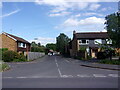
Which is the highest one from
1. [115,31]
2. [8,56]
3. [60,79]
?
[115,31]

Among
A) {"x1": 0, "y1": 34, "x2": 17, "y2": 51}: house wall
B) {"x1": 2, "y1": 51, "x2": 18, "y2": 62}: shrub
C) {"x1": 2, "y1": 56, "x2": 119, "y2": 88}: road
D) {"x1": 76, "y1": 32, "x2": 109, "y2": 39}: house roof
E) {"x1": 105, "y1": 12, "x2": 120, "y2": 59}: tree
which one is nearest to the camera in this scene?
{"x1": 2, "y1": 56, "x2": 119, "y2": 88}: road

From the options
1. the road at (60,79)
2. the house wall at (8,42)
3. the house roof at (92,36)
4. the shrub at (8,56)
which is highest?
the house roof at (92,36)

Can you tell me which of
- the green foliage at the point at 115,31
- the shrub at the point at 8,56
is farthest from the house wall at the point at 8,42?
the green foliage at the point at 115,31

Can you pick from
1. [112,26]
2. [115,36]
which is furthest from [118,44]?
[112,26]

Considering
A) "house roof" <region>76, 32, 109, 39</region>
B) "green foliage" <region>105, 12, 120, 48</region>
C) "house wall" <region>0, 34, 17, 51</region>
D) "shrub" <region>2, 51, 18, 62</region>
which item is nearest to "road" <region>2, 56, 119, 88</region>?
"green foliage" <region>105, 12, 120, 48</region>

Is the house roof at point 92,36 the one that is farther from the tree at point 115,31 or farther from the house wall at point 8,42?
the house wall at point 8,42

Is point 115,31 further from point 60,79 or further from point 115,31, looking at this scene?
point 60,79

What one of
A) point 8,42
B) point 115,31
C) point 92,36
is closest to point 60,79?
point 115,31

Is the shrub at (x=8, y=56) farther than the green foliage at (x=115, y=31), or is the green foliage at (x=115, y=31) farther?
the shrub at (x=8, y=56)

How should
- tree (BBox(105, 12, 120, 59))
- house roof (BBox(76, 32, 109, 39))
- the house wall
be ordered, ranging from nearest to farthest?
1. tree (BBox(105, 12, 120, 59))
2. the house wall
3. house roof (BBox(76, 32, 109, 39))

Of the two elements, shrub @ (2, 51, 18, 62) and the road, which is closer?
the road

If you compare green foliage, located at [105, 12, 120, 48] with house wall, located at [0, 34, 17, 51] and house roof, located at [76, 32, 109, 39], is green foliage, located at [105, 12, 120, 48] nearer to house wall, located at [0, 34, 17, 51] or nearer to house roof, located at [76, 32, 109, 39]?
house roof, located at [76, 32, 109, 39]

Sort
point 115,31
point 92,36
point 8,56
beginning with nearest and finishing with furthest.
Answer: point 115,31 → point 8,56 → point 92,36

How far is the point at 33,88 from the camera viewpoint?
970 centimetres
